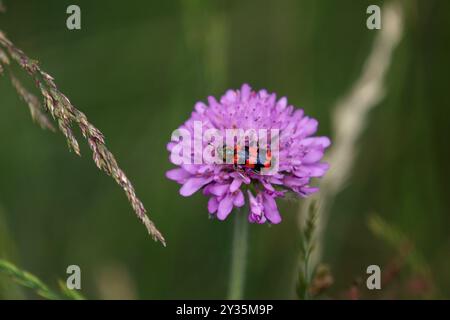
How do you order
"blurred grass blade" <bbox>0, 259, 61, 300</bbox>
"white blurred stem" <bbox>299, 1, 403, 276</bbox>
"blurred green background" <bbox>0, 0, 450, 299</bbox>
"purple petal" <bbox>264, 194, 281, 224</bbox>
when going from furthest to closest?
"blurred green background" <bbox>0, 0, 450, 299</bbox> < "white blurred stem" <bbox>299, 1, 403, 276</bbox> < "purple petal" <bbox>264, 194, 281, 224</bbox> < "blurred grass blade" <bbox>0, 259, 61, 300</bbox>

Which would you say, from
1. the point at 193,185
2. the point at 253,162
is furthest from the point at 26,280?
the point at 253,162

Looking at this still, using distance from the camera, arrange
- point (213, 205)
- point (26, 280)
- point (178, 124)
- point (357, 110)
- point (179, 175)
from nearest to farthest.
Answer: point (26, 280)
point (213, 205)
point (179, 175)
point (357, 110)
point (178, 124)

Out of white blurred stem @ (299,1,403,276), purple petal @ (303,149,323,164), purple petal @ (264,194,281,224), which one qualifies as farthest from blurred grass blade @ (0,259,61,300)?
white blurred stem @ (299,1,403,276)

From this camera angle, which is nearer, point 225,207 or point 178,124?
point 225,207

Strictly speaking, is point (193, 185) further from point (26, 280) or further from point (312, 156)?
point (26, 280)

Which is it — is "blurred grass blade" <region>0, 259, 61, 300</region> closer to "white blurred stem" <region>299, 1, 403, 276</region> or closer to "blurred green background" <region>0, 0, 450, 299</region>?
"blurred green background" <region>0, 0, 450, 299</region>
